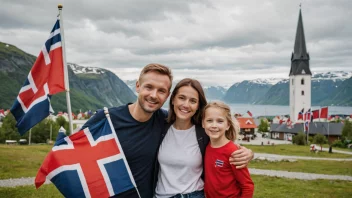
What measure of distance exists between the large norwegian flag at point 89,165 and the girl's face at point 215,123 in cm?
117

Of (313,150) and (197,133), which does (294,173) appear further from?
(313,150)

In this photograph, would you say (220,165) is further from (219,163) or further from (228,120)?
(228,120)

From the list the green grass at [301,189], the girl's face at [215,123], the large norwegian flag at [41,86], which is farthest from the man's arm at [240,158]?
the green grass at [301,189]

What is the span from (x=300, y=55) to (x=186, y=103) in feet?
448

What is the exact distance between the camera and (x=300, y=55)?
130000 millimetres

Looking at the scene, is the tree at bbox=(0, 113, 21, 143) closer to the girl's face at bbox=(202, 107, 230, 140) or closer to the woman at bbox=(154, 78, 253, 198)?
the woman at bbox=(154, 78, 253, 198)

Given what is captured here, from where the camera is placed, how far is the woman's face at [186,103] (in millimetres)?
4219

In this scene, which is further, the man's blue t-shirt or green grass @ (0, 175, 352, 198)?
green grass @ (0, 175, 352, 198)

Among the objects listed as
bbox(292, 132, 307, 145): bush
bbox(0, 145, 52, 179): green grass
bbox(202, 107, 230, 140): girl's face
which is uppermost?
bbox(202, 107, 230, 140): girl's face

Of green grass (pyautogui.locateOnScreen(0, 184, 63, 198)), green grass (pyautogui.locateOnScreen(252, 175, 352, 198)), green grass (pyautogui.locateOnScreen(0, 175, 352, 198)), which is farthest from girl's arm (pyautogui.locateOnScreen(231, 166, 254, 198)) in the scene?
green grass (pyautogui.locateOnScreen(0, 184, 63, 198))

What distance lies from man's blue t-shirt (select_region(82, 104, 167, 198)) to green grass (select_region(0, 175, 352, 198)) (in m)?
9.57

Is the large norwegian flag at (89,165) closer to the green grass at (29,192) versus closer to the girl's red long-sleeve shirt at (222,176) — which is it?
the girl's red long-sleeve shirt at (222,176)

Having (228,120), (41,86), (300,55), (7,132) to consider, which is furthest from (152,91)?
(300,55)

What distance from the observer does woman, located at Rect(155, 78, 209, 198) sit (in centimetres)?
410
